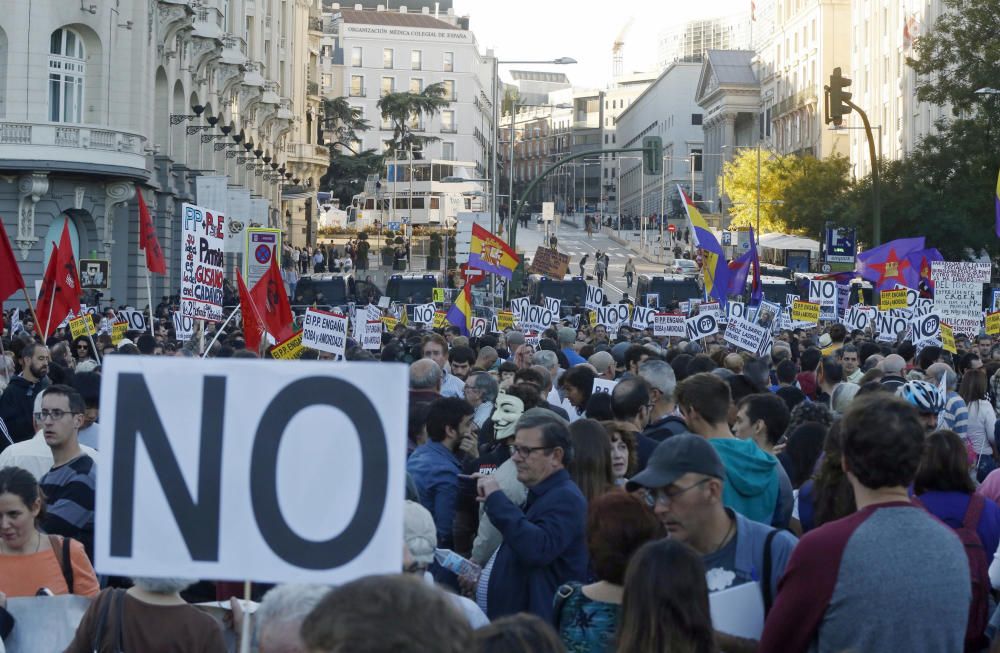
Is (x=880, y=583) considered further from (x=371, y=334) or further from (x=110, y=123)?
(x=110, y=123)

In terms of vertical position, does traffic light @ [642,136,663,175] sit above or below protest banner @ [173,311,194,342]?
above

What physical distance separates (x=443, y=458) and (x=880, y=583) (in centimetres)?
376

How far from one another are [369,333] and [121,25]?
74.0ft

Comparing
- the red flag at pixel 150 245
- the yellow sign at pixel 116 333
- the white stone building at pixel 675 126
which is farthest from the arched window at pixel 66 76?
the white stone building at pixel 675 126

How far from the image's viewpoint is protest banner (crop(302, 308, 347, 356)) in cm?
1619

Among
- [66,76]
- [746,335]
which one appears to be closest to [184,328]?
[746,335]

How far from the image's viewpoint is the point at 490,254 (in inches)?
1192

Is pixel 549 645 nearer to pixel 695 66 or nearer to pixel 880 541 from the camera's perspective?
pixel 880 541

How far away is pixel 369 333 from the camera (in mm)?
20578

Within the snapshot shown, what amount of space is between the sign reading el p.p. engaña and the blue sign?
40389 millimetres

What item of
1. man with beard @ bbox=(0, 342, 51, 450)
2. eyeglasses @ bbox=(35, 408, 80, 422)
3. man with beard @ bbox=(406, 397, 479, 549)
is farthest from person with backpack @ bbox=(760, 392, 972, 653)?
man with beard @ bbox=(0, 342, 51, 450)

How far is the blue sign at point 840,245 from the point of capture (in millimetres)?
44062

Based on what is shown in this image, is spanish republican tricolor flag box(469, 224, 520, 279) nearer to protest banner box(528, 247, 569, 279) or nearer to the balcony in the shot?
protest banner box(528, 247, 569, 279)

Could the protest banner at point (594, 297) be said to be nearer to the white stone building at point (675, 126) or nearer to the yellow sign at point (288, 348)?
the yellow sign at point (288, 348)
